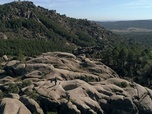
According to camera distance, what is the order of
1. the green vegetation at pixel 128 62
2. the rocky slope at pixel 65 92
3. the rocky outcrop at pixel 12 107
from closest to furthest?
the rocky outcrop at pixel 12 107 < the rocky slope at pixel 65 92 < the green vegetation at pixel 128 62

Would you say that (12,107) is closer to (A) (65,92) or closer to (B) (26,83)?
(A) (65,92)

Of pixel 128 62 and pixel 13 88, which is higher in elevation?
pixel 13 88

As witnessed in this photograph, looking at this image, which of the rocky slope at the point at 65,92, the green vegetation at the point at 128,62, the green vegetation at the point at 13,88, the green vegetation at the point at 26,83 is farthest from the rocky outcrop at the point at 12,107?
the green vegetation at the point at 128,62

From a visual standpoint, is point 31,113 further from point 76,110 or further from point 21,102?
point 76,110

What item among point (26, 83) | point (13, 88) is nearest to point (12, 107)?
point (13, 88)

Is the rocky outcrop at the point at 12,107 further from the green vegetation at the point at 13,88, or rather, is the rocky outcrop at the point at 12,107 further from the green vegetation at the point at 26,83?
the green vegetation at the point at 26,83

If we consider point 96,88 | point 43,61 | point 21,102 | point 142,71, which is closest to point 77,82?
point 96,88

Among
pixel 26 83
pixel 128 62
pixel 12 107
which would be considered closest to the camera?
pixel 12 107

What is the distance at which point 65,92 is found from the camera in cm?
6988

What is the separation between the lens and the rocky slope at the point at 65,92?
65.2 m

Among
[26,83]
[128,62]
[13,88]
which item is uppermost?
[26,83]

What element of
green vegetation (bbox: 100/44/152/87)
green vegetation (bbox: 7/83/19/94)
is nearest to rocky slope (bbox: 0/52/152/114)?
green vegetation (bbox: 7/83/19/94)

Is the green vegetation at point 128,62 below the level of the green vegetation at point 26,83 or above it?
below

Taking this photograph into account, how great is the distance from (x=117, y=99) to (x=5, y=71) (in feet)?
129
